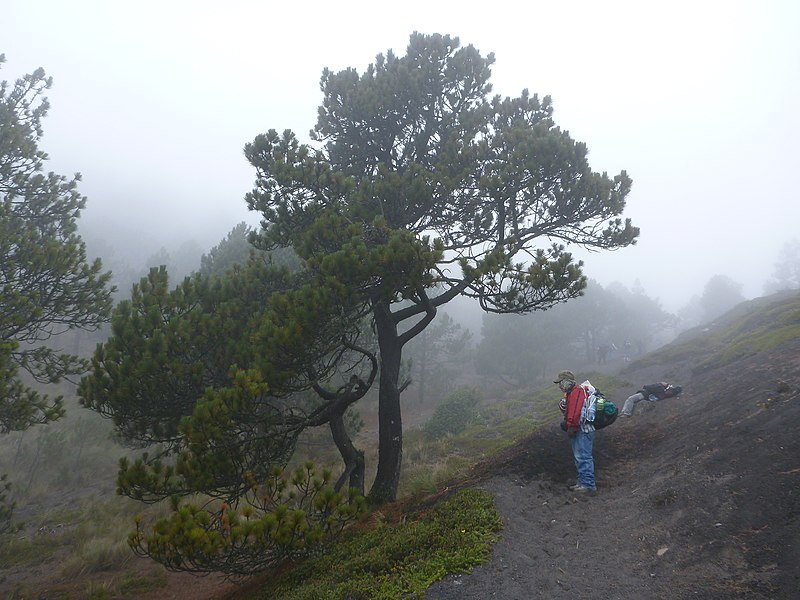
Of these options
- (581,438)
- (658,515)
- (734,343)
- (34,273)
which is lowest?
(734,343)

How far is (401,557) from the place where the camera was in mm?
5133

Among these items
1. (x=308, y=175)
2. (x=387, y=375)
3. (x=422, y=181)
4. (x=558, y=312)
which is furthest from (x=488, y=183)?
(x=558, y=312)

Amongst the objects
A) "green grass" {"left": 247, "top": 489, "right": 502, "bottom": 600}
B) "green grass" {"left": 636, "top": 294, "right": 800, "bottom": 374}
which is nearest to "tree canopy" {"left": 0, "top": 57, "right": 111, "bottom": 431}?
"green grass" {"left": 247, "top": 489, "right": 502, "bottom": 600}

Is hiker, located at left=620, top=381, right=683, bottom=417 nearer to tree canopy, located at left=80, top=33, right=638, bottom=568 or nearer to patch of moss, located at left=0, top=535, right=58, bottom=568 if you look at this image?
tree canopy, located at left=80, top=33, right=638, bottom=568

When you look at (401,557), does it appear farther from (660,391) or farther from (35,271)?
(660,391)

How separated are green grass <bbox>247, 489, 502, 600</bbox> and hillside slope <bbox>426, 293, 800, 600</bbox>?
0.22m

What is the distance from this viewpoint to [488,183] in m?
8.42

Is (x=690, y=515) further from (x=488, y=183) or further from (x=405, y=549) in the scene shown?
(x=488, y=183)

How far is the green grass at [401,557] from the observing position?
14.9ft

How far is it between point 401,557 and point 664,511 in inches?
136

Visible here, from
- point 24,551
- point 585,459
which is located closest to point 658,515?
point 585,459

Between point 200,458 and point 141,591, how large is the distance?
4665 millimetres

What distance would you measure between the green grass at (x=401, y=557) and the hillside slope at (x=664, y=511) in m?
0.22

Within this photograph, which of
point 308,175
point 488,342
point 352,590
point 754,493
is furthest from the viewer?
point 488,342
